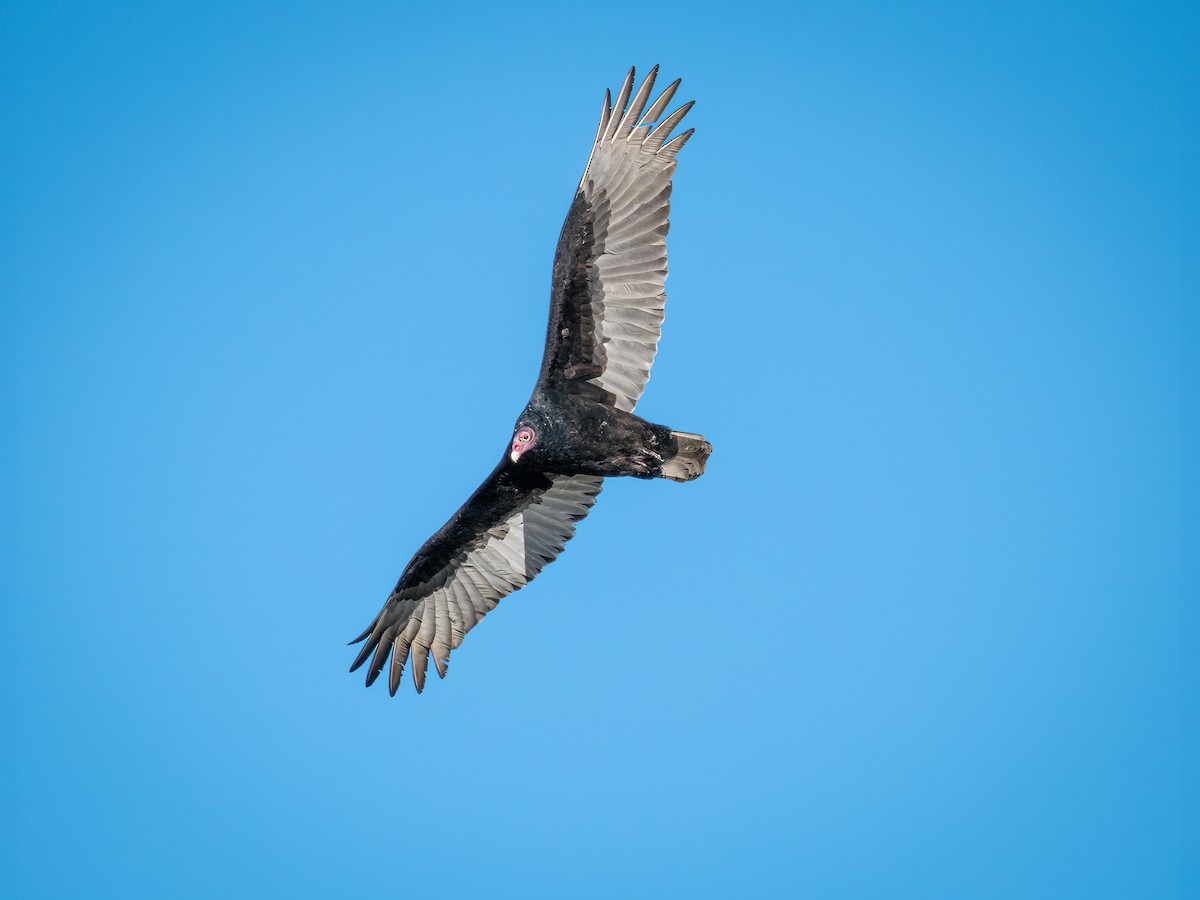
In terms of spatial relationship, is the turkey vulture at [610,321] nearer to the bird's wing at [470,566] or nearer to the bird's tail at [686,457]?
the bird's tail at [686,457]

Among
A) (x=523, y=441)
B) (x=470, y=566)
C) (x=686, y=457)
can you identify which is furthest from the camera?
(x=470, y=566)

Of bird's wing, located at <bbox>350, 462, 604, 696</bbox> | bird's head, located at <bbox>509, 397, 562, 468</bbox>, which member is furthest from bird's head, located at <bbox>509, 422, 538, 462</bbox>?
bird's wing, located at <bbox>350, 462, 604, 696</bbox>

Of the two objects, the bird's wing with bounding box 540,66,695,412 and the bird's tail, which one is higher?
the bird's wing with bounding box 540,66,695,412

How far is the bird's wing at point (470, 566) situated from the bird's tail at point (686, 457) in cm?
104

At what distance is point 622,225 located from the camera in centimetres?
1013

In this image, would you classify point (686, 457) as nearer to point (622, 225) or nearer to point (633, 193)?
point (622, 225)

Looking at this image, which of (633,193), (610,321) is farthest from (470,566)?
(633,193)

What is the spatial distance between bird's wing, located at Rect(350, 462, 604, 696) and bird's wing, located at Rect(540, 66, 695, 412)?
4.19ft

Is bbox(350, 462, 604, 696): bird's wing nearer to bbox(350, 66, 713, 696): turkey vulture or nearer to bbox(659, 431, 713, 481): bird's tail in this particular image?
bbox(350, 66, 713, 696): turkey vulture

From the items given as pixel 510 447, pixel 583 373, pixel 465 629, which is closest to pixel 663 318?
pixel 583 373

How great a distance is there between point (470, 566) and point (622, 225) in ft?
11.0

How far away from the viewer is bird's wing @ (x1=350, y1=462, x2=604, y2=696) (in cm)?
1102

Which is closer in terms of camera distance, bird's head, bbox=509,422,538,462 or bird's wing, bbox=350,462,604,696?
bird's head, bbox=509,422,538,462

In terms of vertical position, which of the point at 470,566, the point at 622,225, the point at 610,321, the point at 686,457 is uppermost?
the point at 622,225
